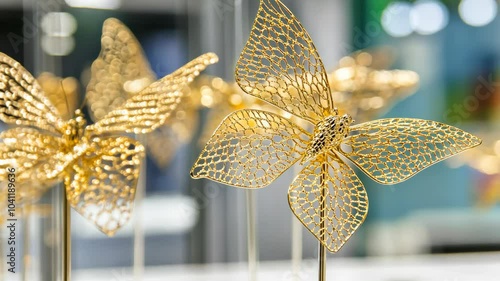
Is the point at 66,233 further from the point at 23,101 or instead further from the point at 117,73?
the point at 117,73

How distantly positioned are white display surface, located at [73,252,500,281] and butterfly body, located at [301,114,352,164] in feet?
Answer: 1.85

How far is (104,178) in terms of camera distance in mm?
Answer: 584

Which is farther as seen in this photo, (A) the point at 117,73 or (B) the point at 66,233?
(A) the point at 117,73

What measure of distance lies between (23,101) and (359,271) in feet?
2.63

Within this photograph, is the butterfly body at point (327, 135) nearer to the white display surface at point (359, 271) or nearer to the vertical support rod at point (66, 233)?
the vertical support rod at point (66, 233)

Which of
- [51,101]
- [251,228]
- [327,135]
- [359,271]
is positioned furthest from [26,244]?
[359,271]

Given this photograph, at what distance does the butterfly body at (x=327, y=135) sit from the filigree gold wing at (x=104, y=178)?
18 cm

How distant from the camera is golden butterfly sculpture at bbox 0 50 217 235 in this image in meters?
0.57

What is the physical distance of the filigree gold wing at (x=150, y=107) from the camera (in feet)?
1.88

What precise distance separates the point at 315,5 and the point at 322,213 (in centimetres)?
74

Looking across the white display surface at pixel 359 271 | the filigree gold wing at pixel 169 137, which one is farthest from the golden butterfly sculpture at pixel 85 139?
the white display surface at pixel 359 271

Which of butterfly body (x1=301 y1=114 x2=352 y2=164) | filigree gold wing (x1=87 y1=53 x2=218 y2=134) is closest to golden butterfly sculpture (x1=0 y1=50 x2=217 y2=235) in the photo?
filigree gold wing (x1=87 y1=53 x2=218 y2=134)

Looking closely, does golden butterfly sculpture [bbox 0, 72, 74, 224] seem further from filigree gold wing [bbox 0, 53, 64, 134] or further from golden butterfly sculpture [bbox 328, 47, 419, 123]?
golden butterfly sculpture [bbox 328, 47, 419, 123]

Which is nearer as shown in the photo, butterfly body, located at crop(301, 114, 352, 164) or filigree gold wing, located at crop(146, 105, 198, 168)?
butterfly body, located at crop(301, 114, 352, 164)
